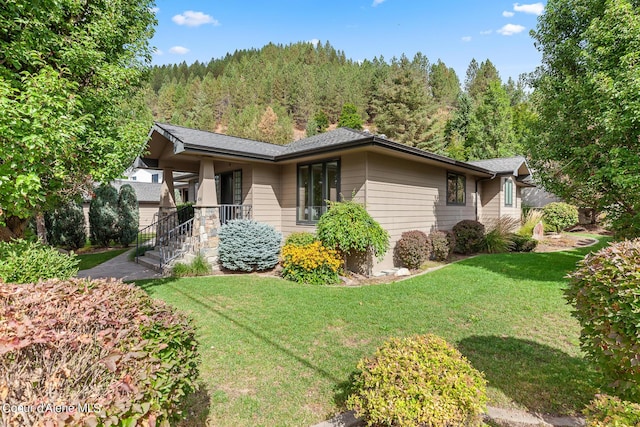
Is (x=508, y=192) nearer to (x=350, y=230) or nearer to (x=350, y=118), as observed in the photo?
(x=350, y=230)

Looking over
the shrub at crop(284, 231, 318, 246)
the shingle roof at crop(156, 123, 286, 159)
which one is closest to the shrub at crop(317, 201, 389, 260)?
the shrub at crop(284, 231, 318, 246)

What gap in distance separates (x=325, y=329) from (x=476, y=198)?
12.5 meters

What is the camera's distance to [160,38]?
276 inches

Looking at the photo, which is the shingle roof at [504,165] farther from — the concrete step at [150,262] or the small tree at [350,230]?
the concrete step at [150,262]

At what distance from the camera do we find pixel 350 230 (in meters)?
7.50

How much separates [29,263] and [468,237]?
12.1 m

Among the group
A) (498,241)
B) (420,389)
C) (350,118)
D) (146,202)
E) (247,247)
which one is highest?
(350,118)

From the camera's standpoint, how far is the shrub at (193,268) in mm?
8211

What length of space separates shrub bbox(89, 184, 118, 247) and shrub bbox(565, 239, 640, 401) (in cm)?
1673

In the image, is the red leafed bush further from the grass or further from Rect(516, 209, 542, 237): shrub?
Rect(516, 209, 542, 237): shrub

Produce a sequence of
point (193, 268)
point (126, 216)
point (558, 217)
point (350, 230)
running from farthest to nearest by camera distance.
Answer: point (558, 217)
point (126, 216)
point (193, 268)
point (350, 230)

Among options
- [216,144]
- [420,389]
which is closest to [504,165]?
[216,144]

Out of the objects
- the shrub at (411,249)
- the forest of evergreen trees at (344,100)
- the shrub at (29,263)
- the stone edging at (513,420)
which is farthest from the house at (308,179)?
the forest of evergreen trees at (344,100)

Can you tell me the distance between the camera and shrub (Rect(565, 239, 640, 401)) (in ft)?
6.98
